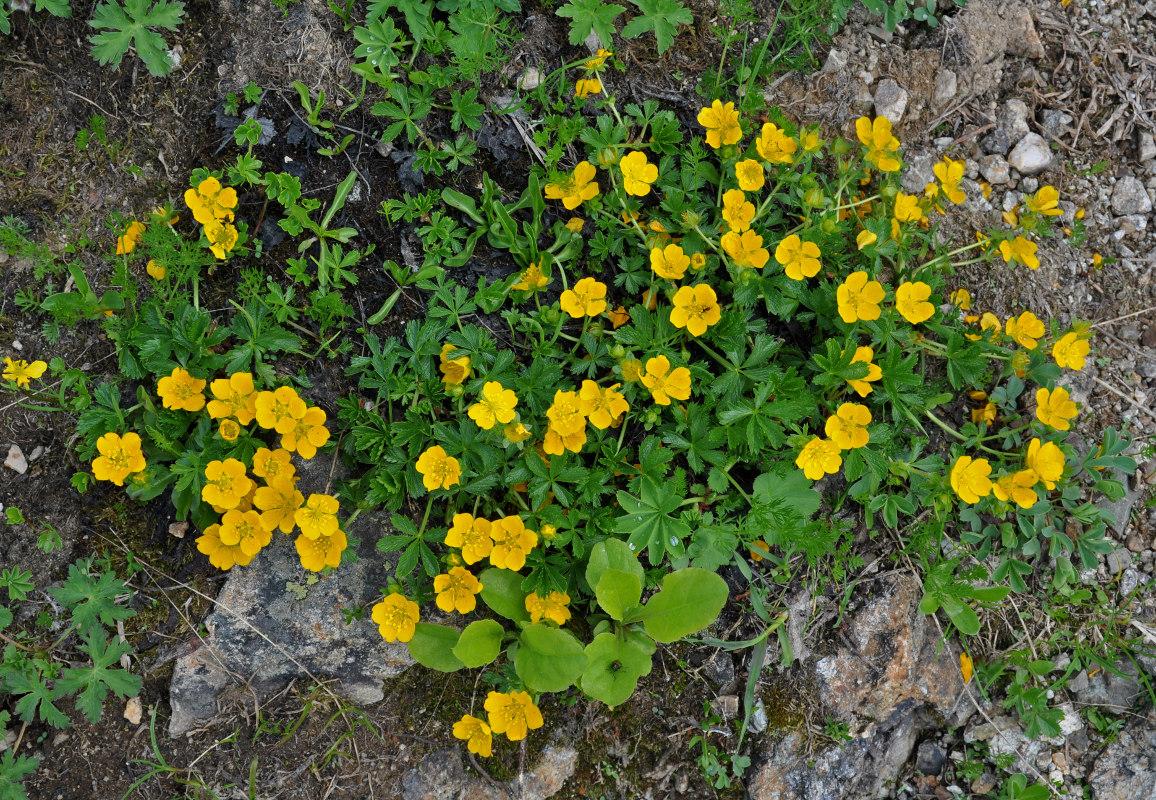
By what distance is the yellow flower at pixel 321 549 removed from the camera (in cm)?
292

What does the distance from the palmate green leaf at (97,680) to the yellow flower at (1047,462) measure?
386 centimetres

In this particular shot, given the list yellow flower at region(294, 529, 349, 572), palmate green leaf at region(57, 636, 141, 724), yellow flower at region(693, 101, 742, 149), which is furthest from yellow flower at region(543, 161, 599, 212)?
palmate green leaf at region(57, 636, 141, 724)

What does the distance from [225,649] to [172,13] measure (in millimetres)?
2712

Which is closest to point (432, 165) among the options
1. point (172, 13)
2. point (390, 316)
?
point (390, 316)

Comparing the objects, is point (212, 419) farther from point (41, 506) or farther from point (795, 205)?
point (795, 205)

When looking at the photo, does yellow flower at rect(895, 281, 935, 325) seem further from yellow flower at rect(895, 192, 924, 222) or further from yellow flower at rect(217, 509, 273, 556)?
yellow flower at rect(217, 509, 273, 556)

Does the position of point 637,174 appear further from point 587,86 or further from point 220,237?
point 220,237

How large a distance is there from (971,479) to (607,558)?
5.20 feet

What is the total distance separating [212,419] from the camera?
3.10m

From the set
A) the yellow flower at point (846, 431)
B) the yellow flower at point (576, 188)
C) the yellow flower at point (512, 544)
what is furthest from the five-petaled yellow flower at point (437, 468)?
the yellow flower at point (846, 431)

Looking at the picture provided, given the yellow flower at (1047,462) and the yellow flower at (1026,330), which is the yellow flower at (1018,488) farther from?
the yellow flower at (1026,330)

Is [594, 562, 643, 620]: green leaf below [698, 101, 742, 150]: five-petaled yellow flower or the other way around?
below

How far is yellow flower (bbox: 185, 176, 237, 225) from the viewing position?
306 cm

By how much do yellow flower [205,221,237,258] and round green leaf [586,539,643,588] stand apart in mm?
1927
